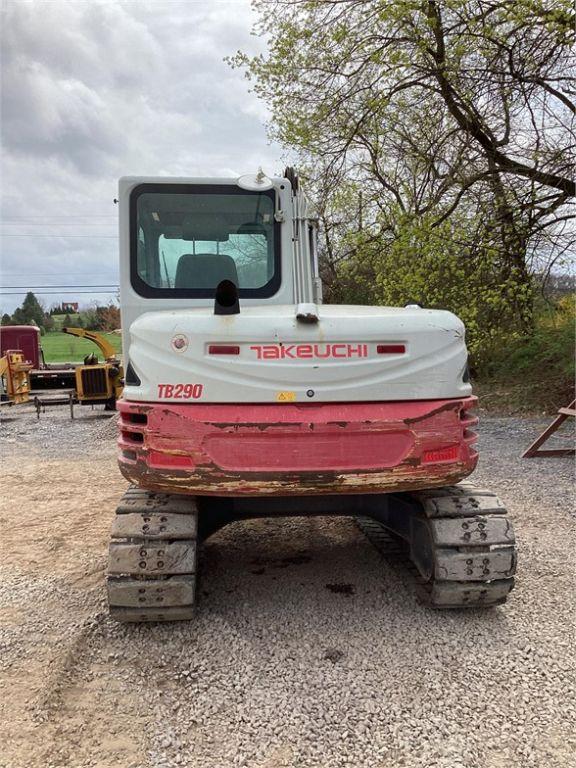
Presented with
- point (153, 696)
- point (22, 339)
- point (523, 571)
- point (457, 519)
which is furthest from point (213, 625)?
point (22, 339)

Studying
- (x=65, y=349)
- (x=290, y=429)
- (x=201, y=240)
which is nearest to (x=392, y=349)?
(x=290, y=429)

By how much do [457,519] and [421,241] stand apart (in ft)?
22.4

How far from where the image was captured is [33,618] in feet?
11.1

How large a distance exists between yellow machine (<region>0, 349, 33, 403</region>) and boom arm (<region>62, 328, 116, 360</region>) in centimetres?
233

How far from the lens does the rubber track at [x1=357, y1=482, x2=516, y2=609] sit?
3.15m

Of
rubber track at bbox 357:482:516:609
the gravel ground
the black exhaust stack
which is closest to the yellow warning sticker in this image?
the black exhaust stack

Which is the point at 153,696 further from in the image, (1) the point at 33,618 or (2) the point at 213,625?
(1) the point at 33,618

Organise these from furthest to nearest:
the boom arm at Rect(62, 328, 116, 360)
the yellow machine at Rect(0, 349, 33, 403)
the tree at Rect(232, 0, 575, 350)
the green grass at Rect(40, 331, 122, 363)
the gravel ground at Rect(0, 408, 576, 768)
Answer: the green grass at Rect(40, 331, 122, 363)
the yellow machine at Rect(0, 349, 33, 403)
the boom arm at Rect(62, 328, 116, 360)
the tree at Rect(232, 0, 575, 350)
the gravel ground at Rect(0, 408, 576, 768)

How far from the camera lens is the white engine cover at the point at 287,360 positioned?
2916 mm

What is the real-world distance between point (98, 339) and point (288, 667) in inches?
426

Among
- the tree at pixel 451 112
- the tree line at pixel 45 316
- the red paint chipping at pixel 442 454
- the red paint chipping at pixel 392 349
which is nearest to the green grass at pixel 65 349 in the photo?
the tree line at pixel 45 316

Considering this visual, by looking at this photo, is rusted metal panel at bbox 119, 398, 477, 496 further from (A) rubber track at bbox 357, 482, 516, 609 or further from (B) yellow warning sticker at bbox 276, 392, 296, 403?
(A) rubber track at bbox 357, 482, 516, 609

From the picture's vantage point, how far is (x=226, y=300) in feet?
9.89

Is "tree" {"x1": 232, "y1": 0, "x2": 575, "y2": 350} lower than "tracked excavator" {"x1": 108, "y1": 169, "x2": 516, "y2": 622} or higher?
higher
